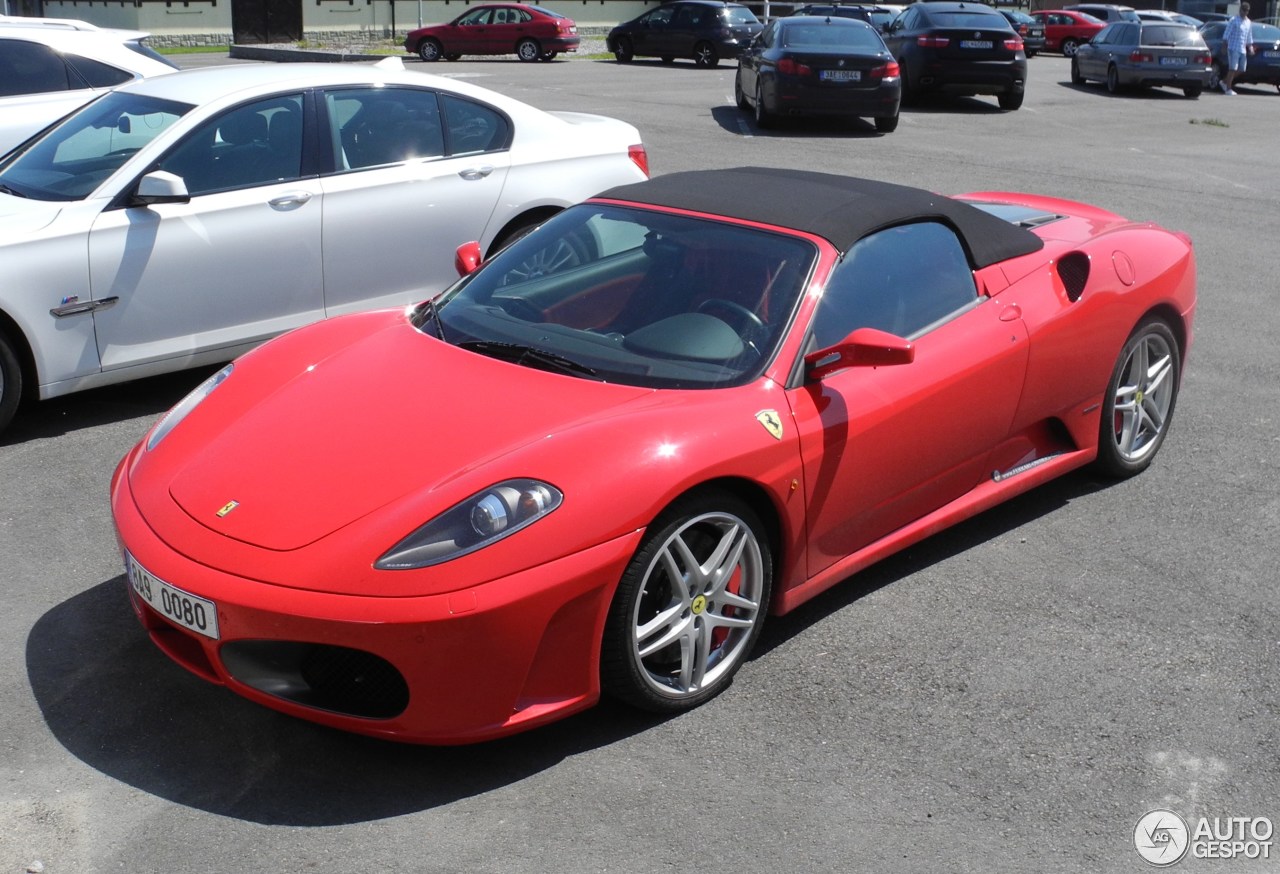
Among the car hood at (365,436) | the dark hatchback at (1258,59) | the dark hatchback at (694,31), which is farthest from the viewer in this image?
the dark hatchback at (694,31)

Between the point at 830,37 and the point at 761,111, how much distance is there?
4.19 feet

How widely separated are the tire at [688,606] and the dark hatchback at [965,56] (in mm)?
18014

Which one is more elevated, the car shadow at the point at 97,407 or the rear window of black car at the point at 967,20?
the rear window of black car at the point at 967,20

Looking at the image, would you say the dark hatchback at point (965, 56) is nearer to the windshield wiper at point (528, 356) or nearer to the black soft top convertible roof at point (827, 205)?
the black soft top convertible roof at point (827, 205)

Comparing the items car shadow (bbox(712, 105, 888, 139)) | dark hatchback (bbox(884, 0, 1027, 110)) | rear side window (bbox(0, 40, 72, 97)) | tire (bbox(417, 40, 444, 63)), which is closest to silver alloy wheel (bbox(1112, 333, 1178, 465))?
rear side window (bbox(0, 40, 72, 97))

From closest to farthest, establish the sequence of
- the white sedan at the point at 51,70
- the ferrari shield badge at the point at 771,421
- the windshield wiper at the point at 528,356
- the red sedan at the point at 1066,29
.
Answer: the ferrari shield badge at the point at 771,421, the windshield wiper at the point at 528,356, the white sedan at the point at 51,70, the red sedan at the point at 1066,29

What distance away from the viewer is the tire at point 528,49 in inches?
1247

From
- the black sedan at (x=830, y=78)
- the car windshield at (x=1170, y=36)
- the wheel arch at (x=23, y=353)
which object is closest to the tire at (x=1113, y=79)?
the car windshield at (x=1170, y=36)

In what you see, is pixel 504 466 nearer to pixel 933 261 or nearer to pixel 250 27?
pixel 933 261

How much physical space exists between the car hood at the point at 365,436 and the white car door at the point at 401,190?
8.02 ft

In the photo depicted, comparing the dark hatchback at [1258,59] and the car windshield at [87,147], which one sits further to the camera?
the dark hatchback at [1258,59]

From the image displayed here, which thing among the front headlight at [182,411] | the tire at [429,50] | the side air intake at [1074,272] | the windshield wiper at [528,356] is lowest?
the tire at [429,50]

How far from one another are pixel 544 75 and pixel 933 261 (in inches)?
885

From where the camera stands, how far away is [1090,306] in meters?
5.31
